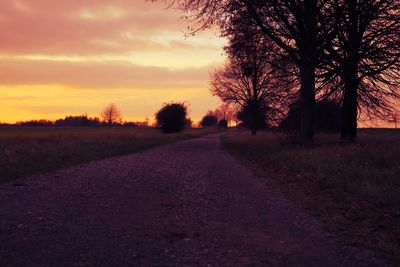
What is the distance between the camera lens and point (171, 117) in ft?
231

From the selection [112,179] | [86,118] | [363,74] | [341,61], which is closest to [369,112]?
[363,74]

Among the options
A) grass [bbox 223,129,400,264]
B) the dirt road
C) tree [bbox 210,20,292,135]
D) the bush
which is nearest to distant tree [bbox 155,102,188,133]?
tree [bbox 210,20,292,135]

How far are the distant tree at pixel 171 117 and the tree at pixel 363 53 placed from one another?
162 feet

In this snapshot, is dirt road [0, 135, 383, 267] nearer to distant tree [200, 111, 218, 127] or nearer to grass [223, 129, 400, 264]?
grass [223, 129, 400, 264]

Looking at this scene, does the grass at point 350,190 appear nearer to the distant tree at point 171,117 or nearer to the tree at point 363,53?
the tree at point 363,53

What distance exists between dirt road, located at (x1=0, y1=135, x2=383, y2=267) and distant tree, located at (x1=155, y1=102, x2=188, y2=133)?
58.9 metres

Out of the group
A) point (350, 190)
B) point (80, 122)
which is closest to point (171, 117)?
point (350, 190)

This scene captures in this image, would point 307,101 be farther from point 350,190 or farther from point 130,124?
point 130,124

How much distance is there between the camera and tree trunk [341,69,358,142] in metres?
20.4

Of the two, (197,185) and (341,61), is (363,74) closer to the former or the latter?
(341,61)

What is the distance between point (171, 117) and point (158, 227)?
210 feet

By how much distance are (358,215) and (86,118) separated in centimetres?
14609

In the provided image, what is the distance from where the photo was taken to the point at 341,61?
1912 centimetres

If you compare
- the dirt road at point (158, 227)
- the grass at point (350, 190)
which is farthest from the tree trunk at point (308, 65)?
the dirt road at point (158, 227)
